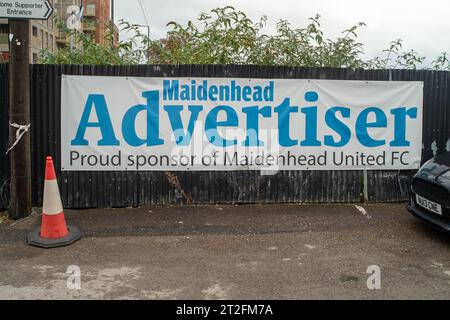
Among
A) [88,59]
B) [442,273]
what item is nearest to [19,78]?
[88,59]

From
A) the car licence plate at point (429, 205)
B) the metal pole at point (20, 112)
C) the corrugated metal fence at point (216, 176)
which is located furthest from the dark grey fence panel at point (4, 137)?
the car licence plate at point (429, 205)

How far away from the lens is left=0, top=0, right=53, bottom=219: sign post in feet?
20.0

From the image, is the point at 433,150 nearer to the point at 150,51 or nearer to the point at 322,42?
the point at 322,42

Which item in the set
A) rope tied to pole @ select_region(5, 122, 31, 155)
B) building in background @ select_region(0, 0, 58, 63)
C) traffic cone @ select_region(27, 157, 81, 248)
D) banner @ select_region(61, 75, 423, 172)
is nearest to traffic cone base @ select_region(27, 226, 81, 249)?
traffic cone @ select_region(27, 157, 81, 248)

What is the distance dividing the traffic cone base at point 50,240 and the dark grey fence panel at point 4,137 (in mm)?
1455

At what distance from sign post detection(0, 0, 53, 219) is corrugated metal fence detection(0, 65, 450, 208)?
432 mm

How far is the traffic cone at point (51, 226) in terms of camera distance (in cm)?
539

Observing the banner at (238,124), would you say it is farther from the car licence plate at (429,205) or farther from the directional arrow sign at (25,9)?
the car licence plate at (429,205)

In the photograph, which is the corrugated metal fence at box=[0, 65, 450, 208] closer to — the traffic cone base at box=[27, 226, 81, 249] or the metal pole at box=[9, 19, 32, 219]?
the metal pole at box=[9, 19, 32, 219]

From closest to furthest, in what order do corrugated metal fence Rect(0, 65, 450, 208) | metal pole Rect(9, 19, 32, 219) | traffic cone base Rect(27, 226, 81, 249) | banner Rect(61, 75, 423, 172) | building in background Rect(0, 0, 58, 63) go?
traffic cone base Rect(27, 226, 81, 249)
metal pole Rect(9, 19, 32, 219)
corrugated metal fence Rect(0, 65, 450, 208)
banner Rect(61, 75, 423, 172)
building in background Rect(0, 0, 58, 63)

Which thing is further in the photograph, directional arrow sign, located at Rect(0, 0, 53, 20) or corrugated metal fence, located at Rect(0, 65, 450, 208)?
corrugated metal fence, located at Rect(0, 65, 450, 208)

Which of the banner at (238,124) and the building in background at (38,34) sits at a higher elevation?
the building in background at (38,34)

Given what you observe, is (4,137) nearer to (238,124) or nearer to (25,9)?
(25,9)

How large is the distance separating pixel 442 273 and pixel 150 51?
5695 mm
